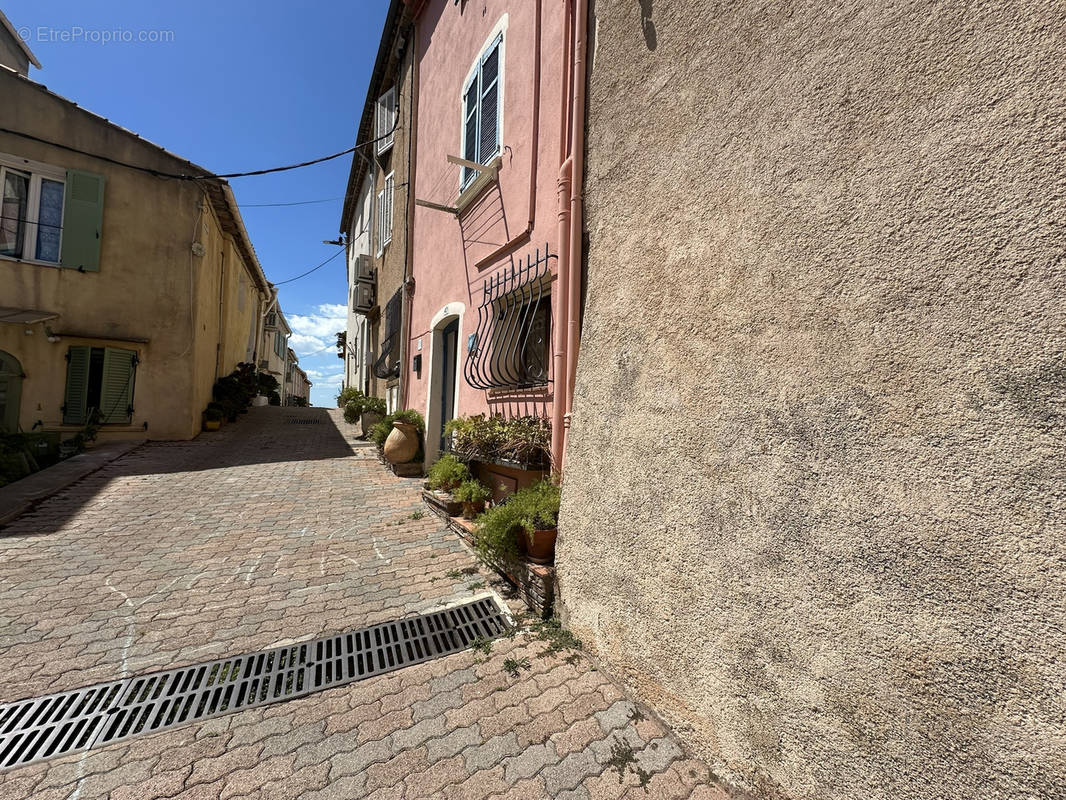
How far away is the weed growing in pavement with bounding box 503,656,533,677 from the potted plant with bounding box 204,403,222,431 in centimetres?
1110

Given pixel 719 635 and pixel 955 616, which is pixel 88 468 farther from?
pixel 955 616

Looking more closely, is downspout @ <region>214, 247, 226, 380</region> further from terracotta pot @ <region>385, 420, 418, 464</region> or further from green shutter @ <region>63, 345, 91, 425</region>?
terracotta pot @ <region>385, 420, 418, 464</region>

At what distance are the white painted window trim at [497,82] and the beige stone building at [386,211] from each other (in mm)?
2524

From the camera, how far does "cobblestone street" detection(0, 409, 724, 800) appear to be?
175 centimetres

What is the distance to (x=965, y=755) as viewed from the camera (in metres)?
1.13

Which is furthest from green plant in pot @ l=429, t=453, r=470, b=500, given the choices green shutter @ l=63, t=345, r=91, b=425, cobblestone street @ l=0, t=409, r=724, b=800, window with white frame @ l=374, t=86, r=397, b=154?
window with white frame @ l=374, t=86, r=397, b=154

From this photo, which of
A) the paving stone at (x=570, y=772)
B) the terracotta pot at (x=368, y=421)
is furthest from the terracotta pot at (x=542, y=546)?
the terracotta pot at (x=368, y=421)

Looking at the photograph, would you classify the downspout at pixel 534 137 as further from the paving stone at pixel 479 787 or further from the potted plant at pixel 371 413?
the potted plant at pixel 371 413

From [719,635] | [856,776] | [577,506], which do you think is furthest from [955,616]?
[577,506]

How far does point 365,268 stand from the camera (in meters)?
13.1

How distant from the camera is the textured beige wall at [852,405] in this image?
1100mm

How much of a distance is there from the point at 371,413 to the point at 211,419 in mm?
3727

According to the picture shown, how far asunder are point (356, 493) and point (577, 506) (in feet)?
13.7

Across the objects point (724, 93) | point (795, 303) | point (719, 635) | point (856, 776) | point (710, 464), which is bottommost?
point (856, 776)
